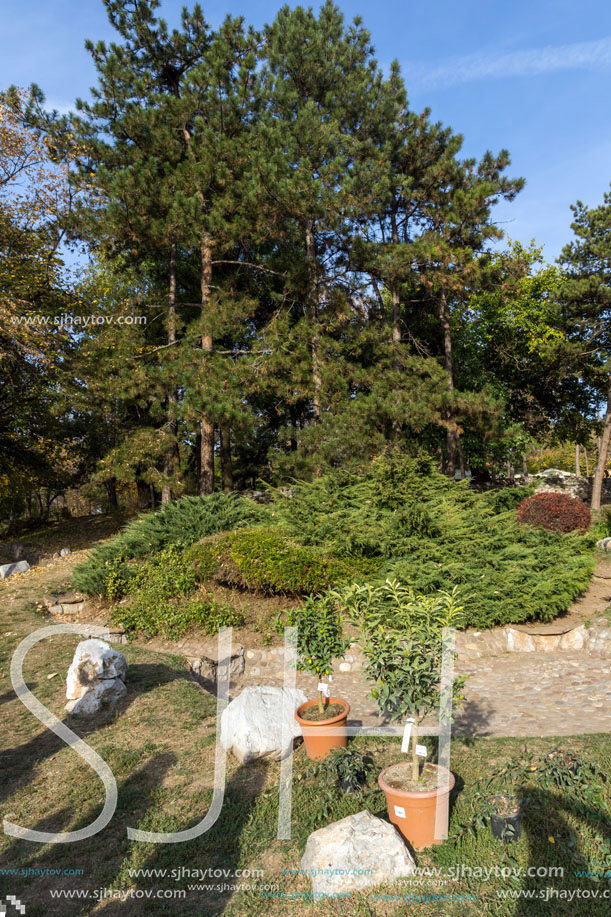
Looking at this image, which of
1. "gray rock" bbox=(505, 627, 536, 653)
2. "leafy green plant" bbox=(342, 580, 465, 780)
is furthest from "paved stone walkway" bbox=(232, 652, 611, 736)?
"leafy green plant" bbox=(342, 580, 465, 780)

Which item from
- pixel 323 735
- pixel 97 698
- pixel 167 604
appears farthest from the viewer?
pixel 167 604

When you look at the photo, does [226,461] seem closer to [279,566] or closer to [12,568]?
[12,568]

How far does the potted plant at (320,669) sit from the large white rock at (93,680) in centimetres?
204

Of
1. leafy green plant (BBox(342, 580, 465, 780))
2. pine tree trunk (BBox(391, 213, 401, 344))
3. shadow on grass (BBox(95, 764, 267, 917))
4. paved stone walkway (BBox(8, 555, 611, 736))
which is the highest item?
pine tree trunk (BBox(391, 213, 401, 344))

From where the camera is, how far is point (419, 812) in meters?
2.90

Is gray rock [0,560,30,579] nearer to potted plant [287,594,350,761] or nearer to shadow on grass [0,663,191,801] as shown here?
shadow on grass [0,663,191,801]

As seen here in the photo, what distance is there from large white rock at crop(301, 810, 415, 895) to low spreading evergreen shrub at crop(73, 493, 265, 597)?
263 inches

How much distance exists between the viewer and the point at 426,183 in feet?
51.1

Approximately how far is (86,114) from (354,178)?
730cm

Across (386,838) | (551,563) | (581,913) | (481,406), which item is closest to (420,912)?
(386,838)

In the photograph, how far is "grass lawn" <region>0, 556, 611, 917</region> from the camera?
102 inches

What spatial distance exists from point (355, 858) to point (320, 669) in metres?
1.46

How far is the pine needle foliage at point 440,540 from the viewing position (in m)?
7.21

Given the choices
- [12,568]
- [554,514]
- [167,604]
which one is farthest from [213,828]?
→ [554,514]
